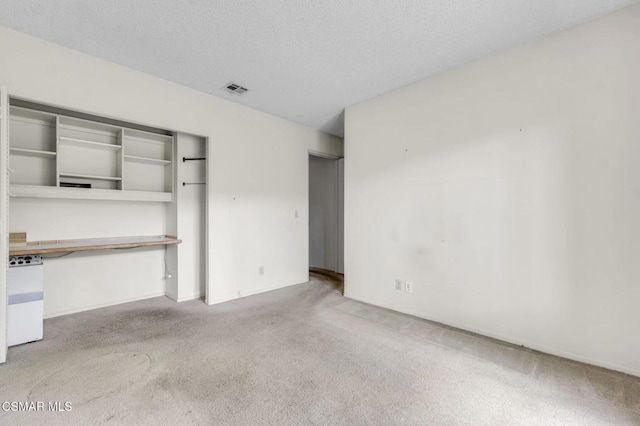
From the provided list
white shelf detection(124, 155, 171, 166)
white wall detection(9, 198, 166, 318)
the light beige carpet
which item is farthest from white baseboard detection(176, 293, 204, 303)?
white shelf detection(124, 155, 171, 166)

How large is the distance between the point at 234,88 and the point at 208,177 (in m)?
1.11

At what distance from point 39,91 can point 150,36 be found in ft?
3.50

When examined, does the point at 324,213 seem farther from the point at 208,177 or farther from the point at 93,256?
the point at 93,256

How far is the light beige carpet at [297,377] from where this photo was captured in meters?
1.57

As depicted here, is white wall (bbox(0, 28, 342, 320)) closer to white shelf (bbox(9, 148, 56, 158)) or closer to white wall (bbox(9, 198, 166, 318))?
white wall (bbox(9, 198, 166, 318))

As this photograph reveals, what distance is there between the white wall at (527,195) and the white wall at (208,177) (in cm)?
155

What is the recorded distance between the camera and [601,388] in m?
1.81

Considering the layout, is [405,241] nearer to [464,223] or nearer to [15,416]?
[464,223]

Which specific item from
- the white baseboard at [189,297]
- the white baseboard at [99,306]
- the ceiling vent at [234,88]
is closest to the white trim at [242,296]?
the white baseboard at [189,297]

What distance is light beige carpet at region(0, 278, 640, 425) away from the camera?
1.57 meters

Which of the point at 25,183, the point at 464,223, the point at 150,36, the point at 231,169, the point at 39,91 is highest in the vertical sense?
the point at 150,36

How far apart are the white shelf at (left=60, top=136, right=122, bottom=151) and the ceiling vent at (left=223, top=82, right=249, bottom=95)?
1.41 m

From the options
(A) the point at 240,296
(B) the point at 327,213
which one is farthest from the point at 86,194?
(B) the point at 327,213

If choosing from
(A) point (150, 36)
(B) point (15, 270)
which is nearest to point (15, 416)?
(B) point (15, 270)
